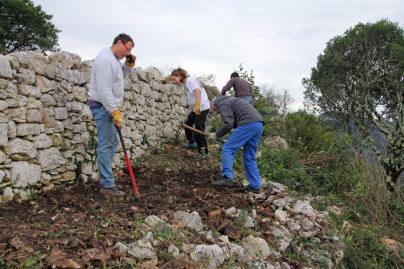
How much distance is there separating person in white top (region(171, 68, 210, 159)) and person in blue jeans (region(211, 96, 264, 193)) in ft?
5.99

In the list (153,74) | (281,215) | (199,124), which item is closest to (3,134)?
(281,215)

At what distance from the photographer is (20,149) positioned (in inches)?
188

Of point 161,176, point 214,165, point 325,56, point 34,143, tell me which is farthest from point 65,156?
point 325,56

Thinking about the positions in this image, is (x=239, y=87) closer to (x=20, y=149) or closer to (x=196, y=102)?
(x=196, y=102)

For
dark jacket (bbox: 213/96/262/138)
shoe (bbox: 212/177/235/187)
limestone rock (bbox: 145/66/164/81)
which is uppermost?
limestone rock (bbox: 145/66/164/81)

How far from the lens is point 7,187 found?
15.1 feet

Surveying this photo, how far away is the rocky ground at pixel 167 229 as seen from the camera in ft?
11.3

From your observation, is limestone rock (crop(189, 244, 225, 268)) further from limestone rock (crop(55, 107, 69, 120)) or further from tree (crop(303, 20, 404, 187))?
tree (crop(303, 20, 404, 187))

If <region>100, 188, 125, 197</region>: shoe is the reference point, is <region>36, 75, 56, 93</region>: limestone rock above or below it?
above

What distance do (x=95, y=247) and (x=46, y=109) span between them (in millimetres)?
2322

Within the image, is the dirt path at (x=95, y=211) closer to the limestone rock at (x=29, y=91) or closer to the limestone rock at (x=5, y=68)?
the limestone rock at (x=29, y=91)

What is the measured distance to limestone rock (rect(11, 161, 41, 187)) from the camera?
469 cm

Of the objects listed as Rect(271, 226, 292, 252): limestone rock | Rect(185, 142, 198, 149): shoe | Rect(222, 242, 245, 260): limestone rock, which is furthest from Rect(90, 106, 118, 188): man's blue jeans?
Rect(185, 142, 198, 149): shoe

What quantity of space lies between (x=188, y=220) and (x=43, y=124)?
6.94 ft
